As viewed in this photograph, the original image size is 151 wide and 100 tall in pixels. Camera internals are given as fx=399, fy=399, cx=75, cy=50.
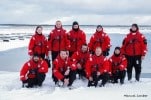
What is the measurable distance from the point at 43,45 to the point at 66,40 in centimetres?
62

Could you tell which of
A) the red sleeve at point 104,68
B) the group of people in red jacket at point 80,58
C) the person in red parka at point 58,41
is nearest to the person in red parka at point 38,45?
the group of people in red jacket at point 80,58

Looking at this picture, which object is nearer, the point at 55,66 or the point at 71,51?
the point at 55,66

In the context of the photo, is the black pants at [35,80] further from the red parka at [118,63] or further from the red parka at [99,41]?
the red parka at [99,41]

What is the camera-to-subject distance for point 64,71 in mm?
9375

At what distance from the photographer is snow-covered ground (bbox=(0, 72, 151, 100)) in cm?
796

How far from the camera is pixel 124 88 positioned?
9055 mm

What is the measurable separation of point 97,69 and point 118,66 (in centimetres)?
81

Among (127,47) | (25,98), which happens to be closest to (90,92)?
(25,98)

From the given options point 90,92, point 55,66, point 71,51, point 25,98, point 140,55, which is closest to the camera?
point 25,98

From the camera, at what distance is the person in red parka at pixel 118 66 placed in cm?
978

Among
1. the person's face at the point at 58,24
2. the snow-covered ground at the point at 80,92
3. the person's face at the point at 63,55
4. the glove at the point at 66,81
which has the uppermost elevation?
the person's face at the point at 58,24

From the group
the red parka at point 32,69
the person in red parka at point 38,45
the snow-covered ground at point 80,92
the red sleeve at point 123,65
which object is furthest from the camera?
the person in red parka at point 38,45

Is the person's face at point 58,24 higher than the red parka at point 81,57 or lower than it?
higher

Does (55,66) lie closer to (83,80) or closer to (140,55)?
(83,80)
